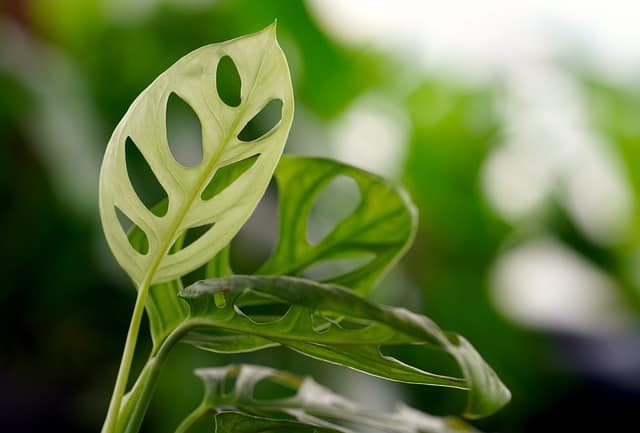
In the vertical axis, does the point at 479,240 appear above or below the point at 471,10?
below

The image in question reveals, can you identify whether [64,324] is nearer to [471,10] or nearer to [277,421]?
[277,421]

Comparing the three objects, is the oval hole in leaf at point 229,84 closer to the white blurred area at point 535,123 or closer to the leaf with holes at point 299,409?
the white blurred area at point 535,123

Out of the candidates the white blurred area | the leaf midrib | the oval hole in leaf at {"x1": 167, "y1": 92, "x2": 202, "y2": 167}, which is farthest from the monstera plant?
the white blurred area

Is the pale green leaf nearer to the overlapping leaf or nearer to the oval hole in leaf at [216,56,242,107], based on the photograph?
the overlapping leaf

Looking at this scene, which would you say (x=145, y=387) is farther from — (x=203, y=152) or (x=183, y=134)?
(x=183, y=134)

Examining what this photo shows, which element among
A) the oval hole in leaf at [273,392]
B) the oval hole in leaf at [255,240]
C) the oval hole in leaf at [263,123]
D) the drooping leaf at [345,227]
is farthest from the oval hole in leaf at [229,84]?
the drooping leaf at [345,227]

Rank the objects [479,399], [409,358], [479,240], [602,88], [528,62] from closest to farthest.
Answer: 1. [479,399]
2. [409,358]
3. [479,240]
4. [602,88]
5. [528,62]

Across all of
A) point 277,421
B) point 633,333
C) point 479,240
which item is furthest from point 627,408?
point 277,421
